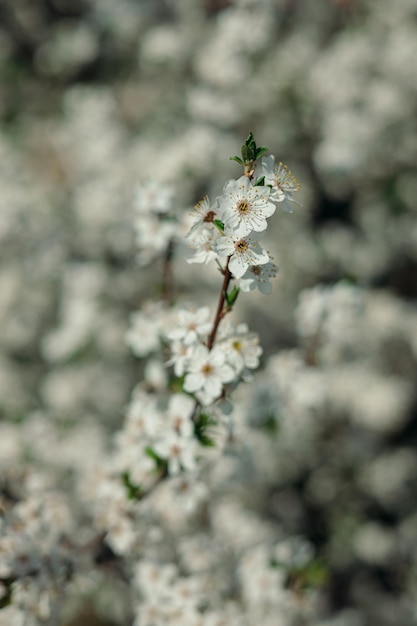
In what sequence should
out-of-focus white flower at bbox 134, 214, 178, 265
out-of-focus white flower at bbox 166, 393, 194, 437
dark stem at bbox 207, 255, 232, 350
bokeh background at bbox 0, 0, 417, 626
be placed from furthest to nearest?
bokeh background at bbox 0, 0, 417, 626 < out-of-focus white flower at bbox 134, 214, 178, 265 < out-of-focus white flower at bbox 166, 393, 194, 437 < dark stem at bbox 207, 255, 232, 350

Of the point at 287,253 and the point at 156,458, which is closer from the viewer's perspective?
the point at 156,458

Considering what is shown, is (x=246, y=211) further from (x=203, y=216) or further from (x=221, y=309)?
(x=221, y=309)

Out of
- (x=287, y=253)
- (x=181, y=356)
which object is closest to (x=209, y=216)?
(x=181, y=356)

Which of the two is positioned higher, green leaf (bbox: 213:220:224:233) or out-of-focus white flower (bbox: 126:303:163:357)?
out-of-focus white flower (bbox: 126:303:163:357)

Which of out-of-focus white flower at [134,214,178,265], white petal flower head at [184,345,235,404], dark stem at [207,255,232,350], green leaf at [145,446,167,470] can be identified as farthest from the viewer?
out-of-focus white flower at [134,214,178,265]

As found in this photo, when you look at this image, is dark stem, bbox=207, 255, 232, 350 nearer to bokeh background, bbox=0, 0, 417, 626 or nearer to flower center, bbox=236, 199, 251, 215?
flower center, bbox=236, 199, 251, 215

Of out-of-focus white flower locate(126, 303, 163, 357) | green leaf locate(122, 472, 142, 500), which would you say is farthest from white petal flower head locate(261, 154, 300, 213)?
green leaf locate(122, 472, 142, 500)

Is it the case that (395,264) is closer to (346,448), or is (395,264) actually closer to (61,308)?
(346,448)

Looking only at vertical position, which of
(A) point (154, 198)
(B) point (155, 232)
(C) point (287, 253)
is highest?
(C) point (287, 253)
